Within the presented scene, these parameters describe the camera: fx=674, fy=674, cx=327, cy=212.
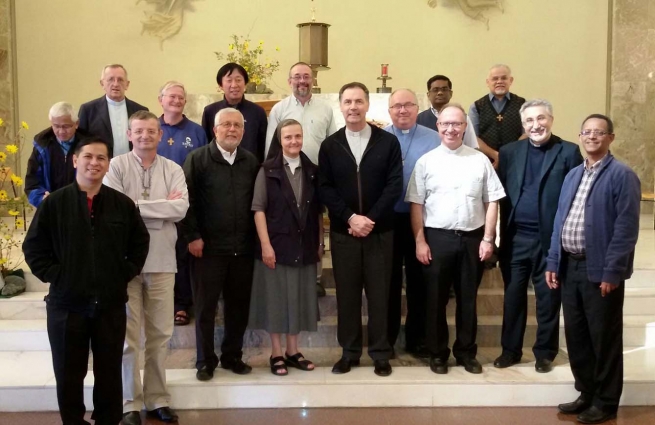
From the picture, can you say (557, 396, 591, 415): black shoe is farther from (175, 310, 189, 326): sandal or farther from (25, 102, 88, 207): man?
(25, 102, 88, 207): man

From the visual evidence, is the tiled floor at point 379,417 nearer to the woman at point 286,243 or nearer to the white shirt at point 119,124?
the woman at point 286,243

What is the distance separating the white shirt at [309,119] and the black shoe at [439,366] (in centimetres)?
144

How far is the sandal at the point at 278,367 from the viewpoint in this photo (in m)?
3.87

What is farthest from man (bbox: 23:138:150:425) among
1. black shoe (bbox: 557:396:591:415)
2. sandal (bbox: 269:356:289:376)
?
black shoe (bbox: 557:396:591:415)

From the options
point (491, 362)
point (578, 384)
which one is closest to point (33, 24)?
point (491, 362)

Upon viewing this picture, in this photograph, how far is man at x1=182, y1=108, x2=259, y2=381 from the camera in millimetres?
3707

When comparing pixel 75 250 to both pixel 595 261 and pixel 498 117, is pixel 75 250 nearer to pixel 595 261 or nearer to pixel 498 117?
pixel 595 261

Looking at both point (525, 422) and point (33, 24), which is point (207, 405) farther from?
point (33, 24)

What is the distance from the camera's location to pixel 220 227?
3.72 meters

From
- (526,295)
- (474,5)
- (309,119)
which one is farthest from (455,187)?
(474,5)

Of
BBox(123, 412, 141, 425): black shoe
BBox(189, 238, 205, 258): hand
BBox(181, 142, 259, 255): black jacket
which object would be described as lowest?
BBox(123, 412, 141, 425): black shoe

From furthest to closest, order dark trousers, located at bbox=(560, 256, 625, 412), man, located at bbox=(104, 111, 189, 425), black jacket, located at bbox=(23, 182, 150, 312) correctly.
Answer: dark trousers, located at bbox=(560, 256, 625, 412)
man, located at bbox=(104, 111, 189, 425)
black jacket, located at bbox=(23, 182, 150, 312)

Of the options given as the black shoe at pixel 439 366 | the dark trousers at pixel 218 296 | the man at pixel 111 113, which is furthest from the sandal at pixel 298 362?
the man at pixel 111 113

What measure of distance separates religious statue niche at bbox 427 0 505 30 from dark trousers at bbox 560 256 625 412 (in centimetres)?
608
